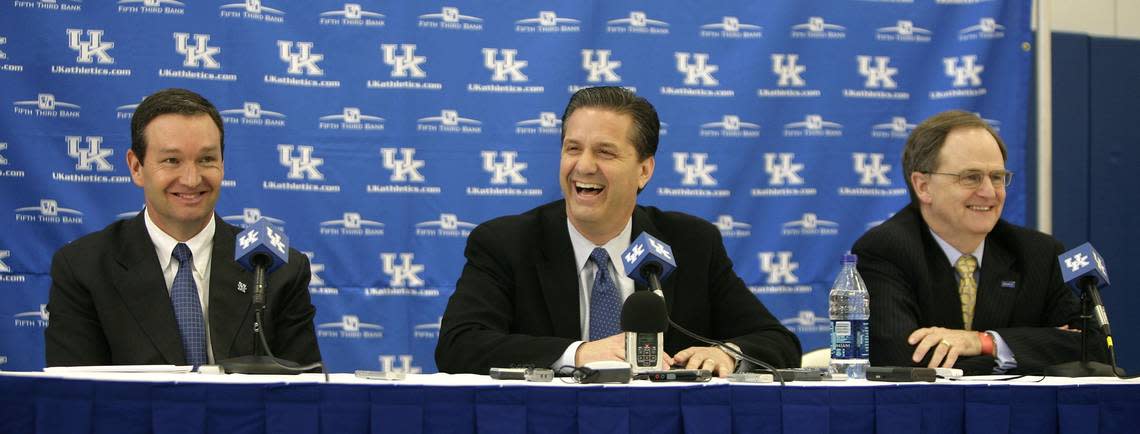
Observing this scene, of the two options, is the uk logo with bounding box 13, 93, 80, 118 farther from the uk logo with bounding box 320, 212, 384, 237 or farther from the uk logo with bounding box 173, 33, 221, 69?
the uk logo with bounding box 320, 212, 384, 237

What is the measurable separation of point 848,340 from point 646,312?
69 cm

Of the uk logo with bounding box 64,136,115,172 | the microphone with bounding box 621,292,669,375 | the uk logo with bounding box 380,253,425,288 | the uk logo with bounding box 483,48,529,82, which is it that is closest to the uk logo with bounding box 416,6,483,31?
the uk logo with bounding box 483,48,529,82

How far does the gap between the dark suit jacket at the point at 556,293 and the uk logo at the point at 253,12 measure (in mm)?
1875

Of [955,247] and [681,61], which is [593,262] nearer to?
[955,247]

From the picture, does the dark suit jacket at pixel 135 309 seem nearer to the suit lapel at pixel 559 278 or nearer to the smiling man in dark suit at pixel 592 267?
the smiling man in dark suit at pixel 592 267

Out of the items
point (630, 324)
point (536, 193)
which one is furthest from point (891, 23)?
point (630, 324)

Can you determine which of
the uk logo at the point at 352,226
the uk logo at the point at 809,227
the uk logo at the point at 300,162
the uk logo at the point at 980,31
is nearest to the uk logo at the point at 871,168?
the uk logo at the point at 809,227

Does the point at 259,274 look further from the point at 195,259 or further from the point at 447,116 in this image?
the point at 447,116

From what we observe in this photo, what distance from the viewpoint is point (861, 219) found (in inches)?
202

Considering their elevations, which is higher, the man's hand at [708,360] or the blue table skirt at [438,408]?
the man's hand at [708,360]

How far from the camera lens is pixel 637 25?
16.5ft

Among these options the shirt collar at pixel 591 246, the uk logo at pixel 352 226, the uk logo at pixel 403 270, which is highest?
the uk logo at pixel 352 226

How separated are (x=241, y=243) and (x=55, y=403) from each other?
0.61m

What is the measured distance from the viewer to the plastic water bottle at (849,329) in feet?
9.70
